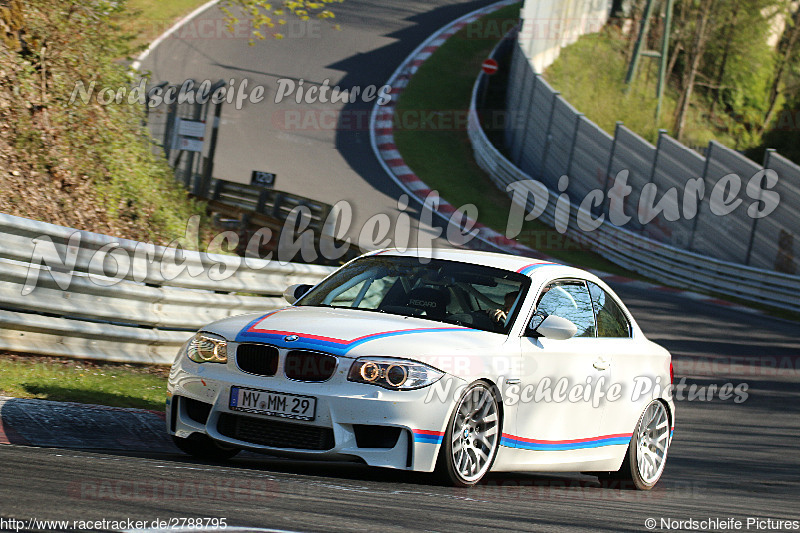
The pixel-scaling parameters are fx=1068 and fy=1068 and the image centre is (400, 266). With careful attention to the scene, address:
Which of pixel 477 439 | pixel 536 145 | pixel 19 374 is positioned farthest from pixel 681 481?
pixel 536 145

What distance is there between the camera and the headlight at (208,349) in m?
6.51

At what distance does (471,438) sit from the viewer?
6.46 m

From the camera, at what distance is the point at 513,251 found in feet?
78.2

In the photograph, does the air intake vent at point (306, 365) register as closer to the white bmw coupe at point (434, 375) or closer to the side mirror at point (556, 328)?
the white bmw coupe at point (434, 375)

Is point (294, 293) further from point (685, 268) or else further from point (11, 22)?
point (685, 268)

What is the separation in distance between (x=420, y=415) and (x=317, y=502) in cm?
113

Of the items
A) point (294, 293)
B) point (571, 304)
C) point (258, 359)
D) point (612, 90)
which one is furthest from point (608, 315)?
point (612, 90)

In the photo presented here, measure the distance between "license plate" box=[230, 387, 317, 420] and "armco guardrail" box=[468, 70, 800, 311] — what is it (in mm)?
16855

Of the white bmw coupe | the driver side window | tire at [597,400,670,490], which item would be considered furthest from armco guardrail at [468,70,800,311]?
the driver side window

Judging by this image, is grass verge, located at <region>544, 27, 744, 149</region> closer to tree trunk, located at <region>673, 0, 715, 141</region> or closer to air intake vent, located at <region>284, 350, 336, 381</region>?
tree trunk, located at <region>673, 0, 715, 141</region>

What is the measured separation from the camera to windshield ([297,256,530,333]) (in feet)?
23.4

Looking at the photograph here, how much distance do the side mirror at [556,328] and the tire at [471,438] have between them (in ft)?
2.00

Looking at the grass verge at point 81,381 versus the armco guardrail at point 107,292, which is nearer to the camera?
the grass verge at point 81,381

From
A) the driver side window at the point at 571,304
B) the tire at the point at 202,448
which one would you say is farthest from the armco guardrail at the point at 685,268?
the tire at the point at 202,448
